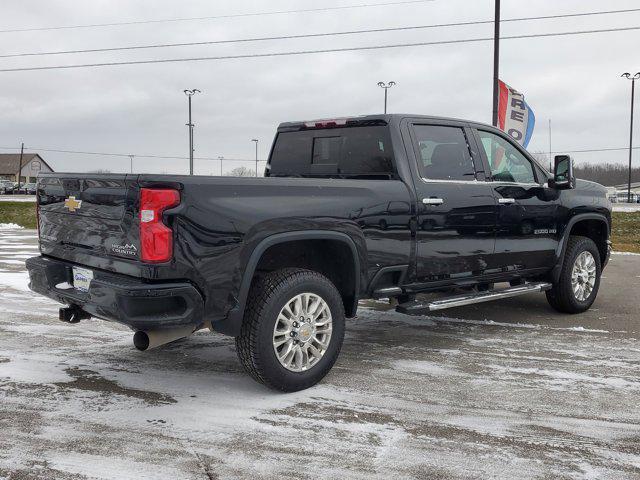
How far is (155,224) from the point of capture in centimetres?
379

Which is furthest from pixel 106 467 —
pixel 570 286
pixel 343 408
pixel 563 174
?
pixel 570 286

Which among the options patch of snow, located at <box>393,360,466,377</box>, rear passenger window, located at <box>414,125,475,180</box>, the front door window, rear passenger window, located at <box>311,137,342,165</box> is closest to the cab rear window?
rear passenger window, located at <box>311,137,342,165</box>

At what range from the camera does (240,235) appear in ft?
13.4

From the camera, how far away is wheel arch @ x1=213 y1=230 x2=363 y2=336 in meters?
4.12

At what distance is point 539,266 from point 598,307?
1.61 metres

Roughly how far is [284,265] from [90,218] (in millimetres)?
1393

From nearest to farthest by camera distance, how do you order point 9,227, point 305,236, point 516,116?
point 305,236 → point 516,116 → point 9,227

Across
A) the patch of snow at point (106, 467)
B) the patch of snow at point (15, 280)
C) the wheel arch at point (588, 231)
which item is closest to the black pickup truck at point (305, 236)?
the wheel arch at point (588, 231)

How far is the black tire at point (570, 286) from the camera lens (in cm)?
694

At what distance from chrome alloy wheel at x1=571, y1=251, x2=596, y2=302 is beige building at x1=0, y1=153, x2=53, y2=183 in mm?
87315

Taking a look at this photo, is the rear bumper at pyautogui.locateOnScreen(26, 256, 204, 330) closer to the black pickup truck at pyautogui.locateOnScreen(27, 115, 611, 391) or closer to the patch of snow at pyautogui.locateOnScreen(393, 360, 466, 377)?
the black pickup truck at pyautogui.locateOnScreen(27, 115, 611, 391)

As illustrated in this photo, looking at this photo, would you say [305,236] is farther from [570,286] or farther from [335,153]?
[570,286]

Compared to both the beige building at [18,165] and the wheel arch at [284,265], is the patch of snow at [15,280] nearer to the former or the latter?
the wheel arch at [284,265]

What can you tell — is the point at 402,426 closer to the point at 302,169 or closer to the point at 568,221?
the point at 302,169
